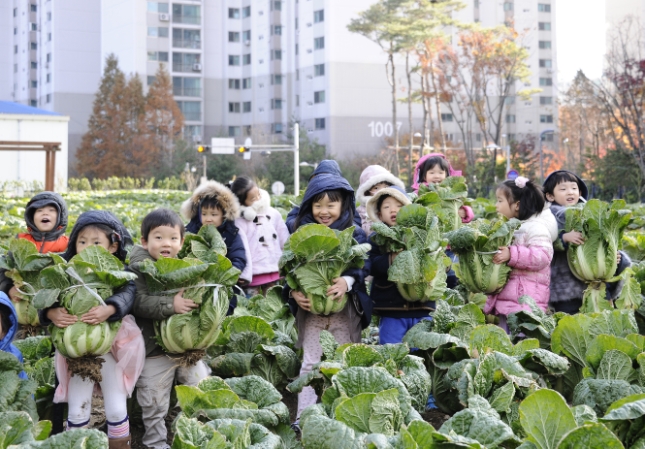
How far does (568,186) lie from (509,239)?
1.27 metres

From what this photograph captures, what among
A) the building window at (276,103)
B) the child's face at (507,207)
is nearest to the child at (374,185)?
the child's face at (507,207)

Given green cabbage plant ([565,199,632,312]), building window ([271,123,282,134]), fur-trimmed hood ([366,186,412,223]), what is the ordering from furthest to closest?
building window ([271,123,282,134])
green cabbage plant ([565,199,632,312])
fur-trimmed hood ([366,186,412,223])

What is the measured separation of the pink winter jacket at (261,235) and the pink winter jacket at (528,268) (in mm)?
2488

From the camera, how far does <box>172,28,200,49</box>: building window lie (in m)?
65.9

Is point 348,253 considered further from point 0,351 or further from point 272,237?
point 272,237

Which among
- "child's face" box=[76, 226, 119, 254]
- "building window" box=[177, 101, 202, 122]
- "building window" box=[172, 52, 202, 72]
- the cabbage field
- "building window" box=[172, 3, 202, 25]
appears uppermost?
"building window" box=[172, 3, 202, 25]

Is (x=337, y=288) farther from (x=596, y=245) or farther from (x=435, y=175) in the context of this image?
(x=435, y=175)

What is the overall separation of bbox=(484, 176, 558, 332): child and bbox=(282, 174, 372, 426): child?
1.25m

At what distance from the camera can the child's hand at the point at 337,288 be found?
188 inches

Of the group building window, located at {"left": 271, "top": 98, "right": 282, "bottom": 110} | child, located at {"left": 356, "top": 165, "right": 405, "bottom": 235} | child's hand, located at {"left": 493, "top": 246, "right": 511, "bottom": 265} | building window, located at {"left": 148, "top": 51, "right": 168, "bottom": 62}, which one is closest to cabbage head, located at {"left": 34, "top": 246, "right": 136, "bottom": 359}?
child, located at {"left": 356, "top": 165, "right": 405, "bottom": 235}

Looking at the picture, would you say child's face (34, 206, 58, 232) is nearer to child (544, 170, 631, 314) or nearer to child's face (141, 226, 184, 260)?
child's face (141, 226, 184, 260)

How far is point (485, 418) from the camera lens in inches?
138

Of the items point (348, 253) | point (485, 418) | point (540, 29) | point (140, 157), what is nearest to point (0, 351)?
point (348, 253)

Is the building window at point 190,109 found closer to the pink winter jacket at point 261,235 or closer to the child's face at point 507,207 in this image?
the pink winter jacket at point 261,235
